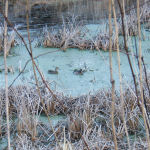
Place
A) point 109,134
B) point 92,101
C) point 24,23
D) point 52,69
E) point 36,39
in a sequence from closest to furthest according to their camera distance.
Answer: point 109,134 → point 92,101 → point 52,69 → point 36,39 → point 24,23

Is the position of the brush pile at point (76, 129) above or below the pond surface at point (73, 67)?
below

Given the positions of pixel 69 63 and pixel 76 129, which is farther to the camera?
pixel 69 63

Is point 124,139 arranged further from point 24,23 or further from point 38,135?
point 24,23

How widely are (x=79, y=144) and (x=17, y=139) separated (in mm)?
379

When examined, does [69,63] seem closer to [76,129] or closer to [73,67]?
[73,67]

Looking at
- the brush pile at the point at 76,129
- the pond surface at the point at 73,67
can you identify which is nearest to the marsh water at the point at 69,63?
the pond surface at the point at 73,67

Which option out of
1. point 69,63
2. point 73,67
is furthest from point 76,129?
point 69,63

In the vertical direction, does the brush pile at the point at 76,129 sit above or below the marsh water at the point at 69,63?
below

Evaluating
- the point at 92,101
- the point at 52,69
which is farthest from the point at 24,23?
the point at 92,101

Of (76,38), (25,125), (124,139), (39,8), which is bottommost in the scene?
(124,139)

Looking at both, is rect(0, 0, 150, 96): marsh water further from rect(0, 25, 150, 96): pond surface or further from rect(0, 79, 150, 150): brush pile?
rect(0, 79, 150, 150): brush pile

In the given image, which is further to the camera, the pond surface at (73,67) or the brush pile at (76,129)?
the pond surface at (73,67)

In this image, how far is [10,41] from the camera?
403cm

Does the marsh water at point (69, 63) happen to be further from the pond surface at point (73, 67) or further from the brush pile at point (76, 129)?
the brush pile at point (76, 129)
